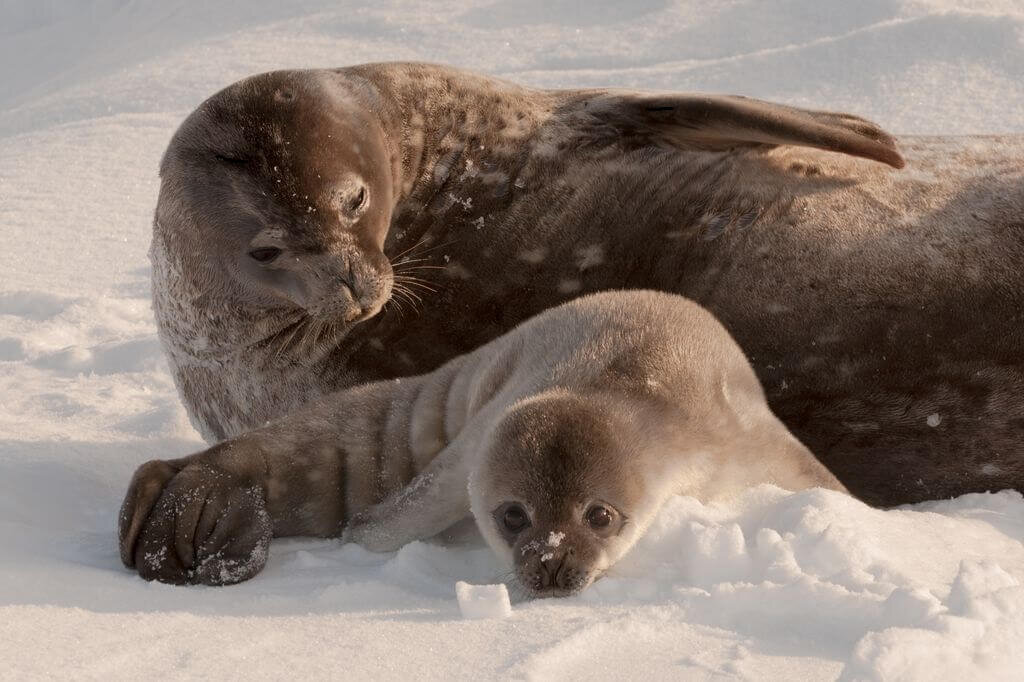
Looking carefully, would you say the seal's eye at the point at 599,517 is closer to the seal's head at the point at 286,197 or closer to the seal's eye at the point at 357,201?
the seal's head at the point at 286,197

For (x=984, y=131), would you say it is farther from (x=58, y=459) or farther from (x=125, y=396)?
(x=58, y=459)

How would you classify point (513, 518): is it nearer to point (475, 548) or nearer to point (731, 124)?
point (475, 548)

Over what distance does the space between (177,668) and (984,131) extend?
551cm

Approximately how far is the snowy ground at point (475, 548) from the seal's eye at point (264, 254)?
666mm

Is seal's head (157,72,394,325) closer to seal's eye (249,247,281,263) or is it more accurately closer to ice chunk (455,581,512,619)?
seal's eye (249,247,281,263)

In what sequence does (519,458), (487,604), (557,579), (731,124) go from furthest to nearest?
(731,124) → (519,458) → (557,579) → (487,604)

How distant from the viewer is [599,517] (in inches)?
107

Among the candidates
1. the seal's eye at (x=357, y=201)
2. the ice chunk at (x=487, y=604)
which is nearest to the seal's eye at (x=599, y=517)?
the ice chunk at (x=487, y=604)

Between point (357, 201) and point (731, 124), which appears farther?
point (731, 124)

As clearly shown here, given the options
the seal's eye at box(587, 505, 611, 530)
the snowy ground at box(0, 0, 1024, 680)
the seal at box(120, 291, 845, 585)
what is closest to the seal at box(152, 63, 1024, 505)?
the snowy ground at box(0, 0, 1024, 680)

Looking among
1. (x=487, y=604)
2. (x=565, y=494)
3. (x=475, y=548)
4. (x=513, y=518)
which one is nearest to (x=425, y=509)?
(x=475, y=548)

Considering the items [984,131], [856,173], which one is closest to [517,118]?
[856,173]

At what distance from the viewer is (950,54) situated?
7.89 meters

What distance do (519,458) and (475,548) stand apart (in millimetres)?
412
